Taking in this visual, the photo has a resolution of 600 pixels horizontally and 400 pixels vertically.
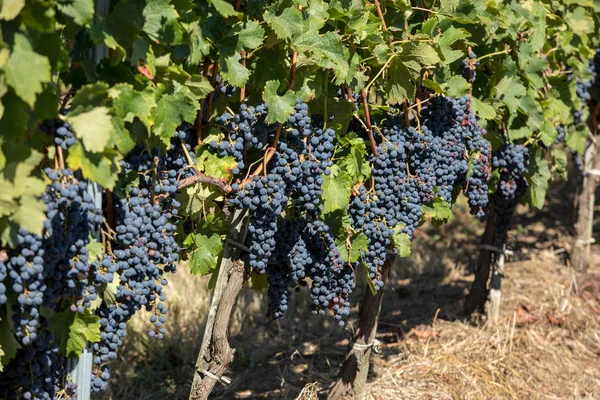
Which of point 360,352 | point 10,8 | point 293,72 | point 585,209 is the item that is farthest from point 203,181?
point 585,209

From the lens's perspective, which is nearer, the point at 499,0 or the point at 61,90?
the point at 61,90

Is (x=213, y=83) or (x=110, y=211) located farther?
(x=213, y=83)

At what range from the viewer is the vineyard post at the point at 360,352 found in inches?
160

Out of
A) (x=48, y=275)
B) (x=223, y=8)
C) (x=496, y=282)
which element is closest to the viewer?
(x=48, y=275)

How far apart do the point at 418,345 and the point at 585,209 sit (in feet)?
7.65

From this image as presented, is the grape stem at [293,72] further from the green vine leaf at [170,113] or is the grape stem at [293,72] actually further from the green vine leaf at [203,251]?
the green vine leaf at [203,251]

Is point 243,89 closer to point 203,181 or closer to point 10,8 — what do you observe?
point 203,181

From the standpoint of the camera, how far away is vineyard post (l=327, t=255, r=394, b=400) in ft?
13.3

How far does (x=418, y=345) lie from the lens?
509 cm

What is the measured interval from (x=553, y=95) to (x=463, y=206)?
3742 millimetres

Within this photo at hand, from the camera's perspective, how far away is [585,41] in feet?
16.4

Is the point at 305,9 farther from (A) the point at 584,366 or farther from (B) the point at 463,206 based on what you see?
(B) the point at 463,206

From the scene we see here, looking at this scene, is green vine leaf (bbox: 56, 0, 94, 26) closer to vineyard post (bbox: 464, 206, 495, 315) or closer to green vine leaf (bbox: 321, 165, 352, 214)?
green vine leaf (bbox: 321, 165, 352, 214)

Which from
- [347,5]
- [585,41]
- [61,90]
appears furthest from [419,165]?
[585,41]
